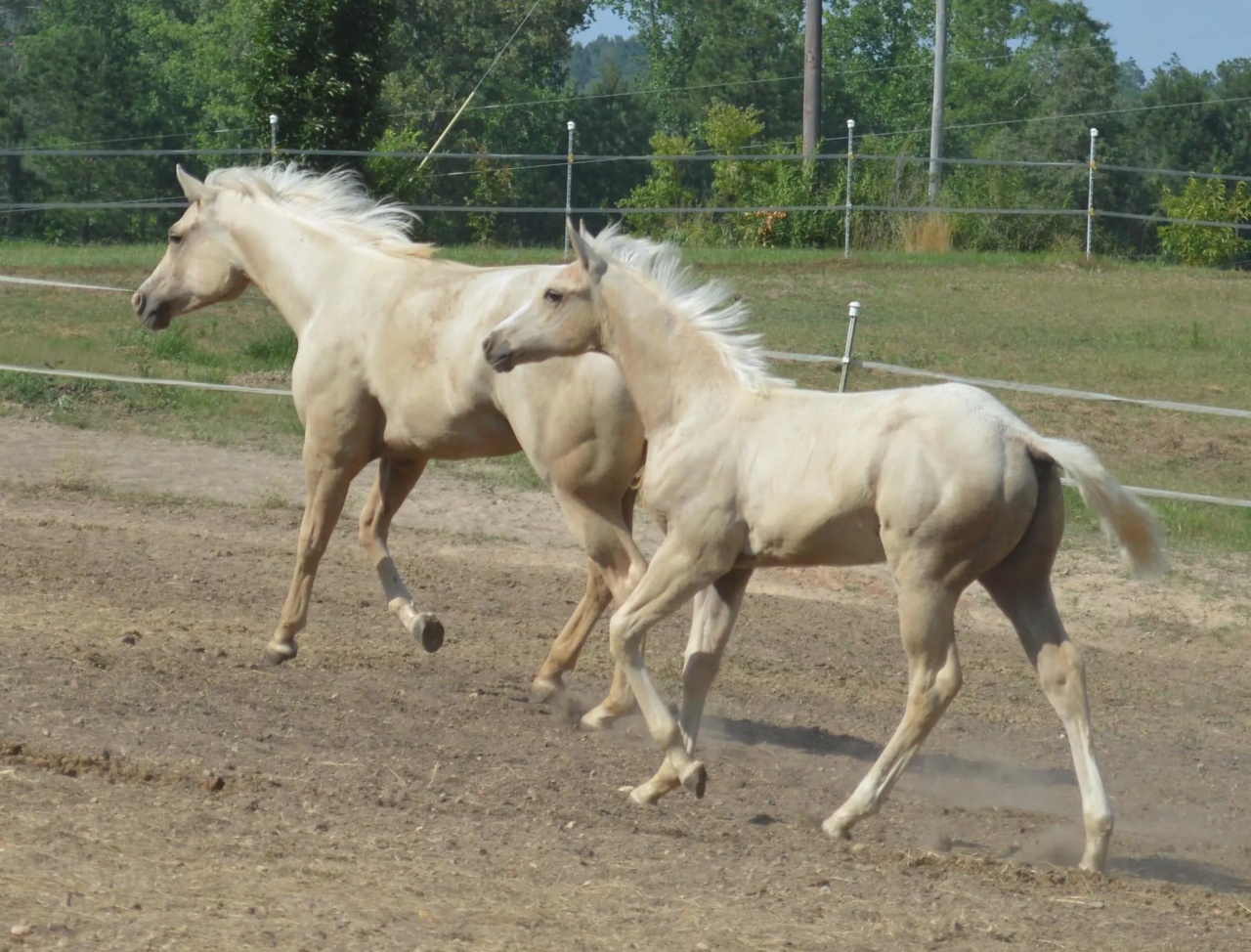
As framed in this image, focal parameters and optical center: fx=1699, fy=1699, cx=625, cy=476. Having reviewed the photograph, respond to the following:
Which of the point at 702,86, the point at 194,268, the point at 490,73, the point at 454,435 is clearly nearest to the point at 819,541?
the point at 454,435

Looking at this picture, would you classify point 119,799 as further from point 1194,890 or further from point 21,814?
point 1194,890

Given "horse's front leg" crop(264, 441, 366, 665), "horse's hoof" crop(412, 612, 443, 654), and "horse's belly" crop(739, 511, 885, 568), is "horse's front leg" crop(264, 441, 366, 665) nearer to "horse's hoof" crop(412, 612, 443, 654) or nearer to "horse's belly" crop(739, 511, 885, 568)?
"horse's hoof" crop(412, 612, 443, 654)

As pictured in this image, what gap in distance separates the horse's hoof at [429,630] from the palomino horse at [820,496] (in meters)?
1.46

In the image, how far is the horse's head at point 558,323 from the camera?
19.4ft

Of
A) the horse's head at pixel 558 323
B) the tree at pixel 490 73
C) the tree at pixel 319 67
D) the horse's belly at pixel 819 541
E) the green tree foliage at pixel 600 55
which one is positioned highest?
the green tree foliage at pixel 600 55

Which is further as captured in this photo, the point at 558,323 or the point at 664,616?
the point at 558,323

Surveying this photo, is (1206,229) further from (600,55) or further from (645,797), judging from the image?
(600,55)

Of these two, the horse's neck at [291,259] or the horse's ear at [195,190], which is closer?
the horse's neck at [291,259]

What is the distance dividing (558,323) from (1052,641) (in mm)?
1976

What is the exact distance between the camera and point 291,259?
24.3 ft

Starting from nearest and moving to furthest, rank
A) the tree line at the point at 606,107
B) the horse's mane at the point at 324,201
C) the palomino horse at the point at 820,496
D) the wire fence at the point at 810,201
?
the palomino horse at the point at 820,496 → the horse's mane at the point at 324,201 → the wire fence at the point at 810,201 → the tree line at the point at 606,107

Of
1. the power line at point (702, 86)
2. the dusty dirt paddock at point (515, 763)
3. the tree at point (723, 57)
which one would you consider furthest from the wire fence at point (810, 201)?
the tree at point (723, 57)

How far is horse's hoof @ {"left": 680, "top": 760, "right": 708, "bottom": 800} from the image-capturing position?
531cm

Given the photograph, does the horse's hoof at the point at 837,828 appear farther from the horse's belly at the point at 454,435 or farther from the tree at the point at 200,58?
the tree at the point at 200,58
